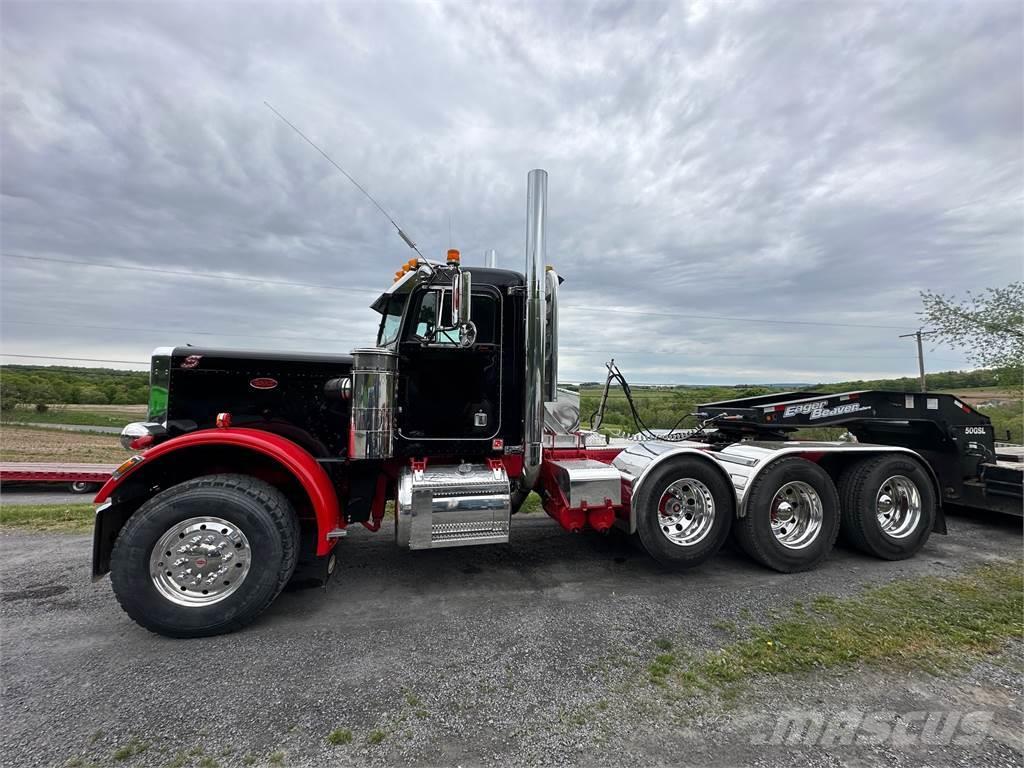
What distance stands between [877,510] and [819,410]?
44.1 inches

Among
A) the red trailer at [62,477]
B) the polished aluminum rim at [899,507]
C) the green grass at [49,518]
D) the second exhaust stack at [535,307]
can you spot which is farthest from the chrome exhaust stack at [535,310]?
the red trailer at [62,477]

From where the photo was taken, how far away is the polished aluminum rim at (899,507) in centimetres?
462

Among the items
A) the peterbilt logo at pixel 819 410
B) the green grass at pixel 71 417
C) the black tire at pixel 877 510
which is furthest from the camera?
the green grass at pixel 71 417

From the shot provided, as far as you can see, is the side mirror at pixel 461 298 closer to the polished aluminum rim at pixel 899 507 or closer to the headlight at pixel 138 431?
the headlight at pixel 138 431

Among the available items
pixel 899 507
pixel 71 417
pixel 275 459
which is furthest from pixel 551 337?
pixel 71 417

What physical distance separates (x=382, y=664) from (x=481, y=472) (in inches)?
61.9

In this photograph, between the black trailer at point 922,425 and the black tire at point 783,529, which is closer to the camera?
the black tire at point 783,529

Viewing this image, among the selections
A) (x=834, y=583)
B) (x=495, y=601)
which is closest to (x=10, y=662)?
(x=495, y=601)

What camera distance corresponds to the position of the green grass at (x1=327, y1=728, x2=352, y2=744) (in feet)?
7.03

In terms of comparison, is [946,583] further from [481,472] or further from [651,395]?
[481,472]

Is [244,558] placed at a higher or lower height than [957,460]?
lower

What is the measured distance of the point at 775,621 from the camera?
3.27m

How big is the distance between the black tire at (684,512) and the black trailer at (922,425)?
1.55 m

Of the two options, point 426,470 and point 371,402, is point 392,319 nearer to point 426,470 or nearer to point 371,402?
point 371,402
